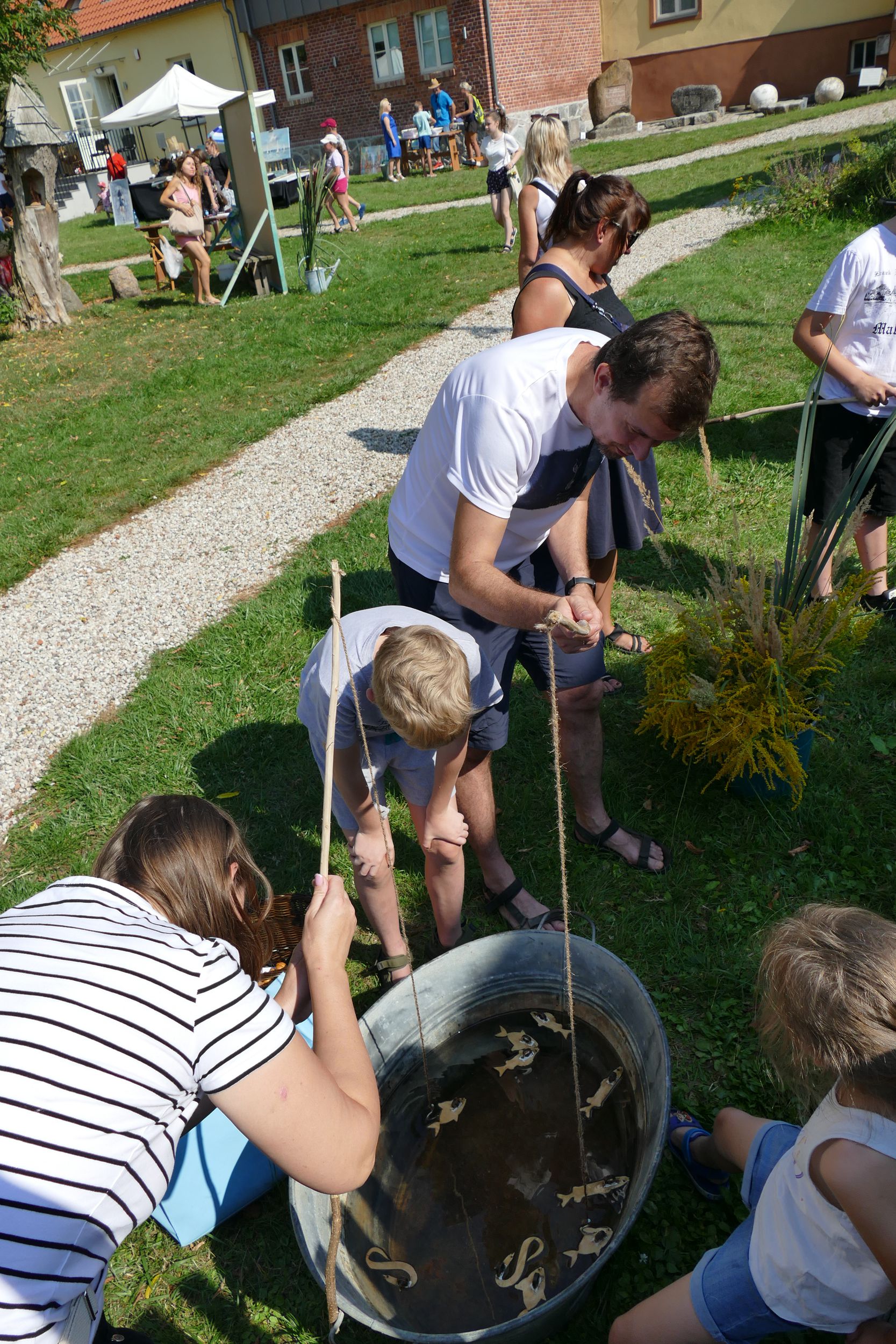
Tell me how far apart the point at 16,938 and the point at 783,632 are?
7.94ft

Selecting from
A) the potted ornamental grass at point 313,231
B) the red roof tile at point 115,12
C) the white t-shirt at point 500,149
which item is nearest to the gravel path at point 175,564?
the potted ornamental grass at point 313,231

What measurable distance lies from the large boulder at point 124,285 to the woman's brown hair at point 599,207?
10.5 meters

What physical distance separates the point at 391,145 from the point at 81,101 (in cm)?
1399

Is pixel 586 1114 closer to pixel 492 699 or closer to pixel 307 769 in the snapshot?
pixel 492 699

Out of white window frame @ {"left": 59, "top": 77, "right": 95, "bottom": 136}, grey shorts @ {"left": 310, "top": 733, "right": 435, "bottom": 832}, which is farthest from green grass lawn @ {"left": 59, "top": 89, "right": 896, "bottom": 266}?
grey shorts @ {"left": 310, "top": 733, "right": 435, "bottom": 832}

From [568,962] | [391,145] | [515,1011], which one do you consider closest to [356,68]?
[391,145]

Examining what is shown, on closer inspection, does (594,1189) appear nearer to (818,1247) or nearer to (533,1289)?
(533,1289)

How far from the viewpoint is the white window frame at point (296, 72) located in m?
22.0

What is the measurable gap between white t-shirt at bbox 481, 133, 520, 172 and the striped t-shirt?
37.7 feet

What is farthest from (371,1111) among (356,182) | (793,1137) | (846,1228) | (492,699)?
(356,182)

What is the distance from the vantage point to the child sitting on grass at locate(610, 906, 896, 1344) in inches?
52.3

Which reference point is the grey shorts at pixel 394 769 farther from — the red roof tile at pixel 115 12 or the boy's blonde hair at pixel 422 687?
the red roof tile at pixel 115 12

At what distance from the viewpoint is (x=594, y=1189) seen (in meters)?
2.04

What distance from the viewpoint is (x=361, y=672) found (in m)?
2.15
